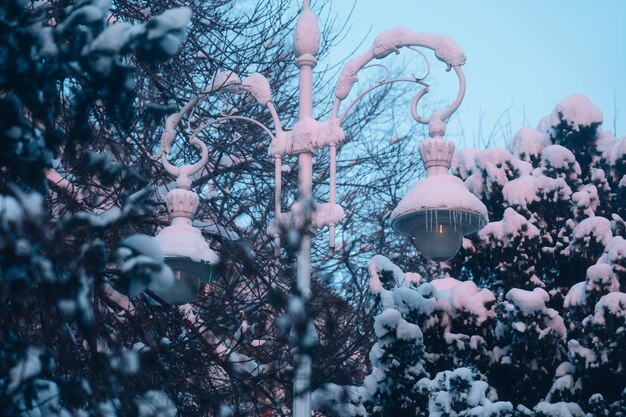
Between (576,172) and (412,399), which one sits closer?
(412,399)

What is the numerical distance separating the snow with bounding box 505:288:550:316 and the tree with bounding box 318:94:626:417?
10 mm

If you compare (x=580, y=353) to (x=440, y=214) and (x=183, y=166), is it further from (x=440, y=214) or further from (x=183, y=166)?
(x=183, y=166)

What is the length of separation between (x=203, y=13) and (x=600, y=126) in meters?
4.09

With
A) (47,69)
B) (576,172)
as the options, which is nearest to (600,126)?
(576,172)

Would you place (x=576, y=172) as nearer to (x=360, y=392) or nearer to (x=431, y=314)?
(x=431, y=314)

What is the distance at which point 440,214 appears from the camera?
5.71 m

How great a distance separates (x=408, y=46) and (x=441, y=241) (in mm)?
1351

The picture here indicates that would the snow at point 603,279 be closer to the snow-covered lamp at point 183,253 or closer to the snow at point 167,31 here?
the snow-covered lamp at point 183,253

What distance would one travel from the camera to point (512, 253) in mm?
8820

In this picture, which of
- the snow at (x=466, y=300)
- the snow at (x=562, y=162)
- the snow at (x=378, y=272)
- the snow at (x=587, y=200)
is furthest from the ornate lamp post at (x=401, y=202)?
the snow at (x=562, y=162)

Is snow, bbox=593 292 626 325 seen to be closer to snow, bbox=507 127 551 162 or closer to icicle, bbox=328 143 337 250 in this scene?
snow, bbox=507 127 551 162

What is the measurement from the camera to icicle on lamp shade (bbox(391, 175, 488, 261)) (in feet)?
18.5

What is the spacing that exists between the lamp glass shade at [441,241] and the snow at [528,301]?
7.71 feet

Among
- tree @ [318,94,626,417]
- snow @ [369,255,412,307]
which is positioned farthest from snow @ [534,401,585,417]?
snow @ [369,255,412,307]
